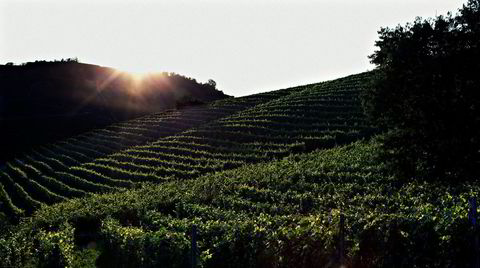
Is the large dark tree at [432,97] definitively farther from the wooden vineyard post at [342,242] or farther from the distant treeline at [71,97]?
the distant treeline at [71,97]

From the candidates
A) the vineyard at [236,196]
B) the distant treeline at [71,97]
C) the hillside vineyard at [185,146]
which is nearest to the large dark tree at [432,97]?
the vineyard at [236,196]

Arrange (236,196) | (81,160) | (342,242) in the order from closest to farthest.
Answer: (342,242), (236,196), (81,160)

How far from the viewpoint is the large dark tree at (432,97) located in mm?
22828

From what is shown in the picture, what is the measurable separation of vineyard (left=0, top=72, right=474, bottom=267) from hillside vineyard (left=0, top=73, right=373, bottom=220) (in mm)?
168

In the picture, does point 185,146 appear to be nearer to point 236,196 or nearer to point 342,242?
point 236,196

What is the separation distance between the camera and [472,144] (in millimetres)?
22625

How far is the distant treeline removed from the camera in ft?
293

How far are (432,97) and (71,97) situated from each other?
10122cm

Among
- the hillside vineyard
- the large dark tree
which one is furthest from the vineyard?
the large dark tree

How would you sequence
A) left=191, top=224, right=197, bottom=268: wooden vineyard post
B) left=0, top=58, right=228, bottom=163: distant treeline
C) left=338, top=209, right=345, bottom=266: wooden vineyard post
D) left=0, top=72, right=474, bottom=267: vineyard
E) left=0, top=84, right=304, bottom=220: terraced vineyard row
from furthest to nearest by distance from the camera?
1. left=0, top=58, right=228, bottom=163: distant treeline
2. left=0, top=84, right=304, bottom=220: terraced vineyard row
3. left=191, top=224, right=197, bottom=268: wooden vineyard post
4. left=0, top=72, right=474, bottom=267: vineyard
5. left=338, top=209, right=345, bottom=266: wooden vineyard post

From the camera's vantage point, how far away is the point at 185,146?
163 ft

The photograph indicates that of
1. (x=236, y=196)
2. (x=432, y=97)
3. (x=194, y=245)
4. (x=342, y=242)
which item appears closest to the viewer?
(x=342, y=242)

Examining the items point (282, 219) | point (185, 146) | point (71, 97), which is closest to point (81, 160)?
point (185, 146)

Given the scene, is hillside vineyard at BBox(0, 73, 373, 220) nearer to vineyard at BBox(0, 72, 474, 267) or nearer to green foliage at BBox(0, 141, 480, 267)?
vineyard at BBox(0, 72, 474, 267)
